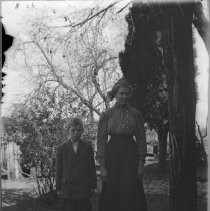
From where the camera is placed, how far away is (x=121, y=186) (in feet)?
8.54

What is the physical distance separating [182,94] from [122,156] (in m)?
0.71

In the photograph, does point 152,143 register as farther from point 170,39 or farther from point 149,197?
point 170,39

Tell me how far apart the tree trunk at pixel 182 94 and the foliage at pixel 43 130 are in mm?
812

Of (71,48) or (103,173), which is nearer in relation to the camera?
(103,173)

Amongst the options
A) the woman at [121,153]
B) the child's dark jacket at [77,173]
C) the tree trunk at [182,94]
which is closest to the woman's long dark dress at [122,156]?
the woman at [121,153]

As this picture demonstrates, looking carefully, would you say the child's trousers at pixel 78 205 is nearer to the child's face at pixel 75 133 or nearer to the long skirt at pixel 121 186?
the long skirt at pixel 121 186

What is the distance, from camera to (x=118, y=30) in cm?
268

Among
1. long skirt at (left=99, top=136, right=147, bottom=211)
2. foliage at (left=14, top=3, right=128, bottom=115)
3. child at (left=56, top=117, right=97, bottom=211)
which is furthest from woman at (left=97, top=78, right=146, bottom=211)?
foliage at (left=14, top=3, right=128, bottom=115)

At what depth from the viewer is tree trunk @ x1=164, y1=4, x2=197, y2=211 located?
8.49 ft

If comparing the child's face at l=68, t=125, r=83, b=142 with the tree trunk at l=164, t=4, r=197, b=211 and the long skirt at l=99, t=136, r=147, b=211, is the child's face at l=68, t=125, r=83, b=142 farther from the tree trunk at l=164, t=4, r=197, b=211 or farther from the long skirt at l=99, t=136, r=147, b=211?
→ the tree trunk at l=164, t=4, r=197, b=211

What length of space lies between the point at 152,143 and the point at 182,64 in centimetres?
70

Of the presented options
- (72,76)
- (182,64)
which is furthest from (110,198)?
(182,64)

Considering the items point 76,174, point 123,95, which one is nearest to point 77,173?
point 76,174

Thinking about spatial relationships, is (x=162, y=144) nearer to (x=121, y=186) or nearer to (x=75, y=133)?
(x=121, y=186)
